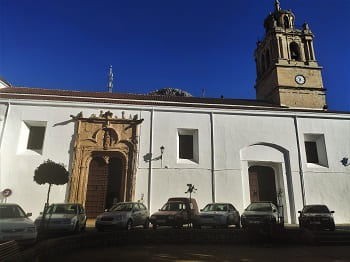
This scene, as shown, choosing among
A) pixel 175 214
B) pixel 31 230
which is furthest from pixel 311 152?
pixel 31 230

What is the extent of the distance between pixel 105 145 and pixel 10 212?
31.8 feet

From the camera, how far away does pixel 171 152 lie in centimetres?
1867

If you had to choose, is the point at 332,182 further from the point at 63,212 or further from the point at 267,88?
the point at 63,212

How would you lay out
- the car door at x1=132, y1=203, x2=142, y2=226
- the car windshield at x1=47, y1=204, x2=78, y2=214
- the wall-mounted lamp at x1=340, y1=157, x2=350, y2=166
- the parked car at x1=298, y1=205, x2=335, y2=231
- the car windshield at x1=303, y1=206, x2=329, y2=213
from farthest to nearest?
the wall-mounted lamp at x1=340, y1=157, x2=350, y2=166 < the car windshield at x1=303, y1=206, x2=329, y2=213 < the parked car at x1=298, y1=205, x2=335, y2=231 < the car door at x1=132, y1=203, x2=142, y2=226 < the car windshield at x1=47, y1=204, x2=78, y2=214

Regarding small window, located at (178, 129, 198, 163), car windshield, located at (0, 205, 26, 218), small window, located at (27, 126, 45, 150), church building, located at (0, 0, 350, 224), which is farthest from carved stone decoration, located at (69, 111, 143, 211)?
car windshield, located at (0, 205, 26, 218)

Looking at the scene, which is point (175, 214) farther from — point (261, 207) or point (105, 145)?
point (105, 145)

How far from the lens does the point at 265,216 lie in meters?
12.5

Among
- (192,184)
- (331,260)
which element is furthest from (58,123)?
(331,260)

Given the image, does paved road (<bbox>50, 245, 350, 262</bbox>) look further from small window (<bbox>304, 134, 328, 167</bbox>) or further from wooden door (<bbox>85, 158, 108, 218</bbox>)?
small window (<bbox>304, 134, 328, 167</bbox>)

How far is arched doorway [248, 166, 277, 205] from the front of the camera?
19.6 meters

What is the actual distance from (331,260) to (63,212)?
10.9 m

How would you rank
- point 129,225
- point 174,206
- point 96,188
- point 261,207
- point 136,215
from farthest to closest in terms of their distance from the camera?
1. point 96,188
2. point 174,206
3. point 261,207
4. point 136,215
5. point 129,225

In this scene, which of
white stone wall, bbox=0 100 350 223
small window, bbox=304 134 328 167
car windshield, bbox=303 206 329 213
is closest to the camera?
car windshield, bbox=303 206 329 213

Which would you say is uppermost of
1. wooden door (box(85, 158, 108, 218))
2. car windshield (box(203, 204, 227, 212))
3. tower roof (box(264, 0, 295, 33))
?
tower roof (box(264, 0, 295, 33))
